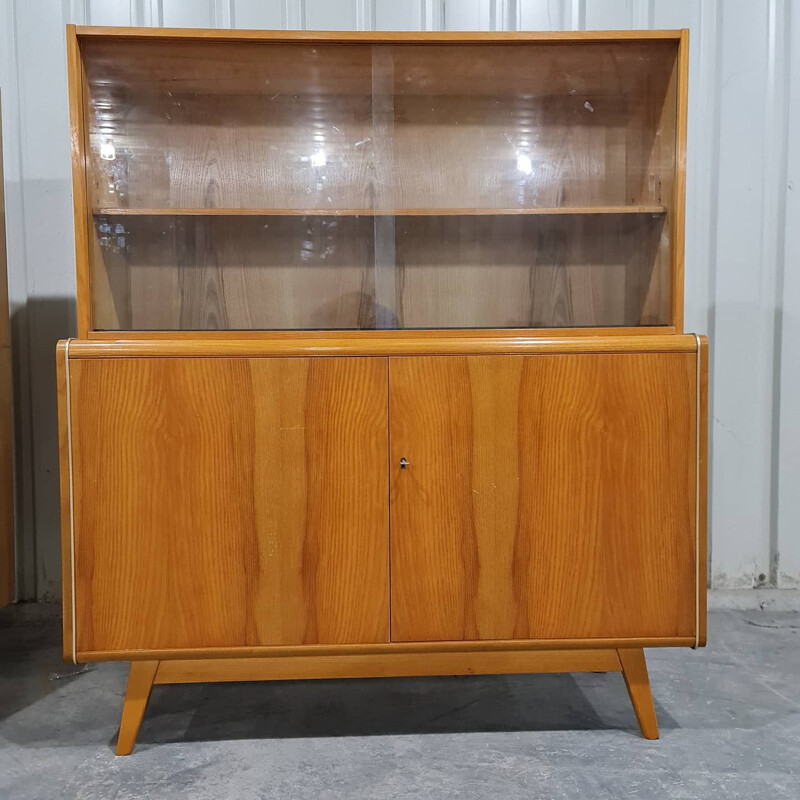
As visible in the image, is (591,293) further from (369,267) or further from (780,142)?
(780,142)

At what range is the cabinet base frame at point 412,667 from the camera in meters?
1.58

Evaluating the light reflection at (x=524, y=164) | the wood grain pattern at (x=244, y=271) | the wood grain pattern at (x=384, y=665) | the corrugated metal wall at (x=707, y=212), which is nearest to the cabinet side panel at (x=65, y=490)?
the wood grain pattern at (x=244, y=271)

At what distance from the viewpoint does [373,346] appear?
1.49 metres

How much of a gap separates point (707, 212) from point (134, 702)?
82.5 inches

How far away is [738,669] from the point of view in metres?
1.92

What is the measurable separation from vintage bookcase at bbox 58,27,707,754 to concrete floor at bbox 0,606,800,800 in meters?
0.12

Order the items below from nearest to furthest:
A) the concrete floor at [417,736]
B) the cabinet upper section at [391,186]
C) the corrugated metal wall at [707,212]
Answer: the concrete floor at [417,736] < the cabinet upper section at [391,186] < the corrugated metal wall at [707,212]

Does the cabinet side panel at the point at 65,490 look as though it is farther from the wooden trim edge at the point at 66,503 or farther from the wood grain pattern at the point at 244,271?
the wood grain pattern at the point at 244,271

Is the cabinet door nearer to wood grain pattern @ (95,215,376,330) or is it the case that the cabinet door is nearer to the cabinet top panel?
wood grain pattern @ (95,215,376,330)

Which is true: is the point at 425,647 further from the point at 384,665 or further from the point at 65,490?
the point at 65,490

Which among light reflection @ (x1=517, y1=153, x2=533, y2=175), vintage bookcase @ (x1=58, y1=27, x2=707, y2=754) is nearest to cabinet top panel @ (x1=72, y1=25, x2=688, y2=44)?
vintage bookcase @ (x1=58, y1=27, x2=707, y2=754)

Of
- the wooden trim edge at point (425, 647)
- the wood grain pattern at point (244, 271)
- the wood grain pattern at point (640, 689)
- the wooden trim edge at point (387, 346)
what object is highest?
the wood grain pattern at point (244, 271)

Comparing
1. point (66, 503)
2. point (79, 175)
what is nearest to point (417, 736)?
point (66, 503)

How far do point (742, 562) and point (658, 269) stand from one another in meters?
1.18
